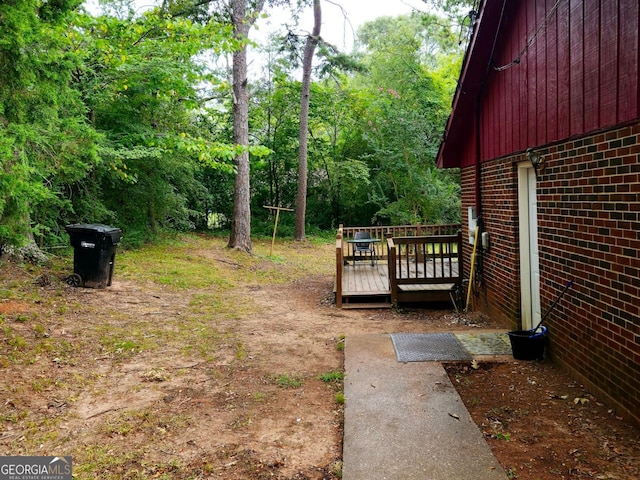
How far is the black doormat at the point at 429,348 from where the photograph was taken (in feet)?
15.9

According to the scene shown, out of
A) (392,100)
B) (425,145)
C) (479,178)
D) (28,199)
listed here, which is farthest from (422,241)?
(392,100)

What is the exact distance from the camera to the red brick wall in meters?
3.30

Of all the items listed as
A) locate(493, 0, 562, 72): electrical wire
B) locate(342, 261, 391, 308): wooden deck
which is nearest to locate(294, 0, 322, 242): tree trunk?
locate(342, 261, 391, 308): wooden deck

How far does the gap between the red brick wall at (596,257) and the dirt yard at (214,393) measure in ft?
1.02

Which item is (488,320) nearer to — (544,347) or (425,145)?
(544,347)

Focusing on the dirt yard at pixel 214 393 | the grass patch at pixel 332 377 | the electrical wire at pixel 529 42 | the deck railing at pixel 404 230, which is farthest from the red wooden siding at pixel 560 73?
the deck railing at pixel 404 230

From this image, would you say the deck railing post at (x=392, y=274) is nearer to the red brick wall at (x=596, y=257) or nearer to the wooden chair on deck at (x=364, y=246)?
the wooden chair on deck at (x=364, y=246)

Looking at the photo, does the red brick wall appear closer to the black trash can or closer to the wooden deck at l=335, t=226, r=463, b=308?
the wooden deck at l=335, t=226, r=463, b=308

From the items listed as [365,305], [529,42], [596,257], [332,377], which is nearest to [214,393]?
[332,377]

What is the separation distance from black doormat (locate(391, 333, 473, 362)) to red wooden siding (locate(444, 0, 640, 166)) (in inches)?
91.6

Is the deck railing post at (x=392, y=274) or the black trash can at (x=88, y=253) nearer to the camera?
the black trash can at (x=88, y=253)

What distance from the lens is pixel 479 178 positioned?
7113mm

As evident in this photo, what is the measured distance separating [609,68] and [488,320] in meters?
4.09

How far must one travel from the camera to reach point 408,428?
3.32 meters
